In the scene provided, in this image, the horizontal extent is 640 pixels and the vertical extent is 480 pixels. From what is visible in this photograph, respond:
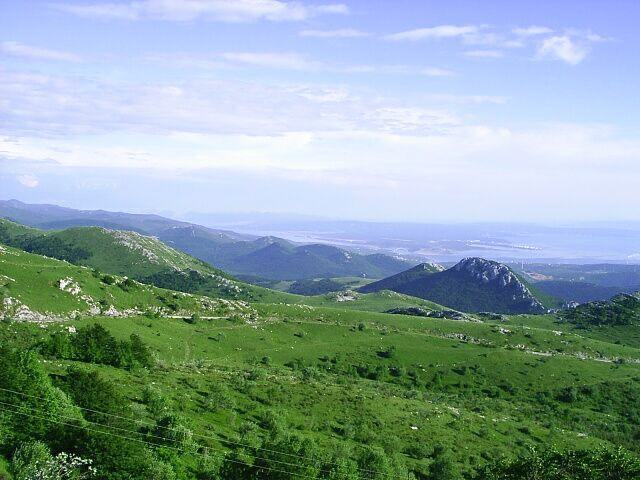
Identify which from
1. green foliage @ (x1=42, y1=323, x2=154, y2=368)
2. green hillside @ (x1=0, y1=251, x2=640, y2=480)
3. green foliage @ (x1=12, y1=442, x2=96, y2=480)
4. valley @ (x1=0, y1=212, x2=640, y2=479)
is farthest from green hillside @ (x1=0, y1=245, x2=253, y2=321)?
green foliage @ (x1=12, y1=442, x2=96, y2=480)

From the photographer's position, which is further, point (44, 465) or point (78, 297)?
point (78, 297)

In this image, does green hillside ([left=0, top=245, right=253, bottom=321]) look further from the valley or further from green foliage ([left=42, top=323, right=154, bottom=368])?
green foliage ([left=42, top=323, right=154, bottom=368])

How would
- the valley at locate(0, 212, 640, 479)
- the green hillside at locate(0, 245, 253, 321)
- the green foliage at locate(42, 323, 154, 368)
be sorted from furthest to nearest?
the green hillside at locate(0, 245, 253, 321), the green foliage at locate(42, 323, 154, 368), the valley at locate(0, 212, 640, 479)

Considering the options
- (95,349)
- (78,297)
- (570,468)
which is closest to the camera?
(570,468)

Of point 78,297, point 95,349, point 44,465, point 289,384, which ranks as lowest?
point 289,384

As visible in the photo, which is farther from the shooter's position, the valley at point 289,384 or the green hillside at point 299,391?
the valley at point 289,384

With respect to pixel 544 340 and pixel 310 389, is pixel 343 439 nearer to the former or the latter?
pixel 310 389

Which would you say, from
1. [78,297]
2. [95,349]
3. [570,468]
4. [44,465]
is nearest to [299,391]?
[95,349]

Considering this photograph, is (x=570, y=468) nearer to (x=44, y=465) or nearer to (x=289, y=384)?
(x=289, y=384)

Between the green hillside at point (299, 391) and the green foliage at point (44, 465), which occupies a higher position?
the green foliage at point (44, 465)

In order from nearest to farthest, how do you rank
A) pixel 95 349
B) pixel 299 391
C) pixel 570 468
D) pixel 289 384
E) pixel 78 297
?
pixel 570 468, pixel 95 349, pixel 299 391, pixel 289 384, pixel 78 297

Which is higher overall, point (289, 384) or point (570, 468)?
point (570, 468)

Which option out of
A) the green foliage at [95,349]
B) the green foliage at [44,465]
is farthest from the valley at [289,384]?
the green foliage at [44,465]

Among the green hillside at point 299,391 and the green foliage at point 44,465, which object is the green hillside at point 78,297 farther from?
the green foliage at point 44,465
